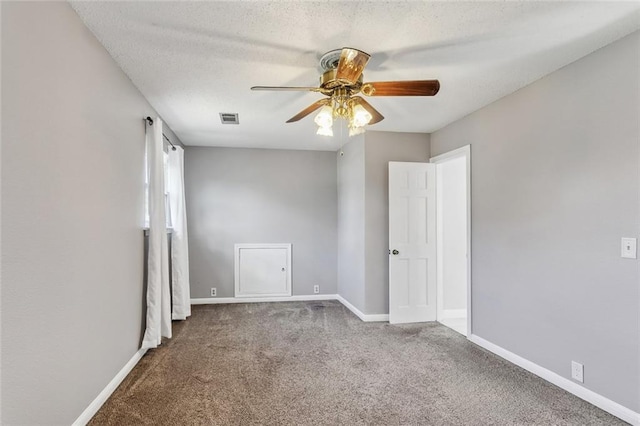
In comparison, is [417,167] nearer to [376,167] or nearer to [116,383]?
[376,167]

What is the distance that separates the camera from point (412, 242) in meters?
4.47

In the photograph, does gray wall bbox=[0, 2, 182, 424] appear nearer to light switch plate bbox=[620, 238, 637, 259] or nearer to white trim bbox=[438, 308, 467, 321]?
light switch plate bbox=[620, 238, 637, 259]

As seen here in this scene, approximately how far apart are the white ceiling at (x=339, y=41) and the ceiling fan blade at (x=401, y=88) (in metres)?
0.31

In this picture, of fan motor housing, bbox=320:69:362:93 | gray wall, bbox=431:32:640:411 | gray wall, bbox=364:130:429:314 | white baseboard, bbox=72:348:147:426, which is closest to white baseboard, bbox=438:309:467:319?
gray wall, bbox=364:130:429:314

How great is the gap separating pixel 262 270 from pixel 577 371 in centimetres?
409

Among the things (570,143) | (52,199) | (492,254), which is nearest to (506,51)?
(570,143)

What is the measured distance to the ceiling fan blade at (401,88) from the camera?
2.15 meters

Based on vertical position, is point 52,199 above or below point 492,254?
above

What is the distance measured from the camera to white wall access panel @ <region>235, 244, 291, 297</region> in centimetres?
552

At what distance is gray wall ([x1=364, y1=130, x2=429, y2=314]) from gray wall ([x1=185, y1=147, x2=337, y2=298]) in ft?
4.38

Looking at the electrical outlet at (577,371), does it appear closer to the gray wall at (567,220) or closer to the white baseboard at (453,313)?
the gray wall at (567,220)

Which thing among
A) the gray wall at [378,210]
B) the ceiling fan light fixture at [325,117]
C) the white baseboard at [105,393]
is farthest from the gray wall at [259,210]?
the ceiling fan light fixture at [325,117]

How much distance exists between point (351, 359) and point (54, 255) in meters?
2.44

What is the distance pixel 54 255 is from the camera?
1.80m
